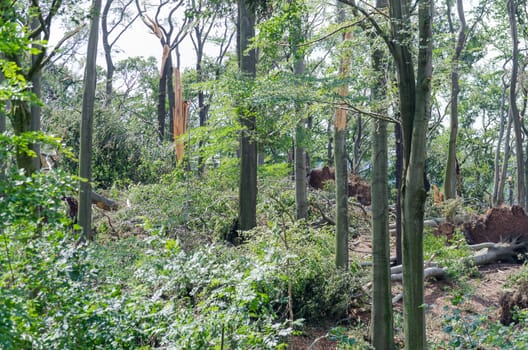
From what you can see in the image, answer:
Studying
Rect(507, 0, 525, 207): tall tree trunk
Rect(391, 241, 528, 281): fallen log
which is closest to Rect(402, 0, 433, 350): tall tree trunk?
Rect(391, 241, 528, 281): fallen log

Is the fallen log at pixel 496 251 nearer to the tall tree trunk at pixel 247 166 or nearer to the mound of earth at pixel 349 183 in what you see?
the tall tree trunk at pixel 247 166

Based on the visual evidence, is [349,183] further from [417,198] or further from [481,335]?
[481,335]

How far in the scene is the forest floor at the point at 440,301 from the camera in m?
10.5

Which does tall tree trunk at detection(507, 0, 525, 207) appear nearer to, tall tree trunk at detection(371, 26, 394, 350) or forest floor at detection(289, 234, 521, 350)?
forest floor at detection(289, 234, 521, 350)

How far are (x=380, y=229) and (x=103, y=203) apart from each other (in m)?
10.1

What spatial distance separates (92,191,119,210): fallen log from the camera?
17281 millimetres

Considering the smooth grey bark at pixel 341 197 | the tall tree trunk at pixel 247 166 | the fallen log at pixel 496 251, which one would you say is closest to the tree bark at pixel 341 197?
the smooth grey bark at pixel 341 197

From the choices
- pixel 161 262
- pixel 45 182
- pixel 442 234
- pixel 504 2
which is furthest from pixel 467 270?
pixel 504 2

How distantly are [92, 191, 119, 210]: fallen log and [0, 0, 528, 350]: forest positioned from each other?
0.24ft

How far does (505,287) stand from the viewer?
12281mm

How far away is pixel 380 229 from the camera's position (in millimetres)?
9750

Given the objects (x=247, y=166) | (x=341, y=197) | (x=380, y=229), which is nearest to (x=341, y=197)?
(x=341, y=197)

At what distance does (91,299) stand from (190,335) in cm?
98

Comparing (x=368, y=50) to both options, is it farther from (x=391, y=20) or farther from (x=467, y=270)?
(x=467, y=270)
